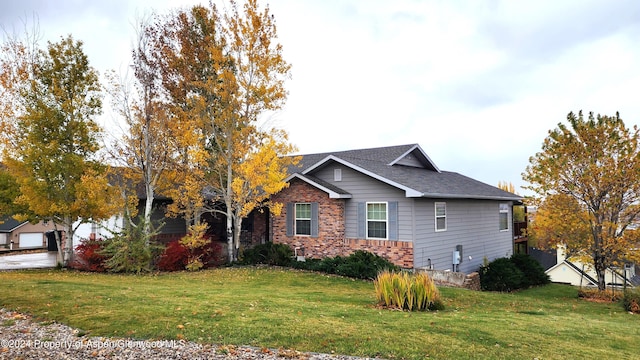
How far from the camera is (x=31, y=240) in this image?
31.9m

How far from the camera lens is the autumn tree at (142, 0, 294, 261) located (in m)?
16.0

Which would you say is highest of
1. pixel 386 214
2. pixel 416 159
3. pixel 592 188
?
pixel 416 159

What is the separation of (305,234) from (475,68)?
10.5m

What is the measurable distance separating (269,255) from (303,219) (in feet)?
6.96

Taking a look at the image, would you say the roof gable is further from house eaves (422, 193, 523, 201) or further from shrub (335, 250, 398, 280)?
shrub (335, 250, 398, 280)

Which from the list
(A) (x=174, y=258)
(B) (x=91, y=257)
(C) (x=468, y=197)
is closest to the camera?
(B) (x=91, y=257)

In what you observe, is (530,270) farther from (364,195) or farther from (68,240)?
(68,240)

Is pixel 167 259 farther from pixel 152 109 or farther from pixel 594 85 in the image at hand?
pixel 594 85

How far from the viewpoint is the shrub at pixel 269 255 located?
16938 mm

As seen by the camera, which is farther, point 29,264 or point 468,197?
point 29,264

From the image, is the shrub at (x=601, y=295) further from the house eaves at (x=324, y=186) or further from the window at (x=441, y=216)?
the house eaves at (x=324, y=186)

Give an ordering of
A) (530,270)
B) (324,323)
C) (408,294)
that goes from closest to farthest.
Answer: (324,323) < (408,294) < (530,270)

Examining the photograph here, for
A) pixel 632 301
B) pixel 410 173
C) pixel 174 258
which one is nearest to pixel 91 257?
pixel 174 258

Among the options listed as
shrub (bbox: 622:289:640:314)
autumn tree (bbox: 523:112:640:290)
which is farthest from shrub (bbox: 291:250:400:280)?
shrub (bbox: 622:289:640:314)
